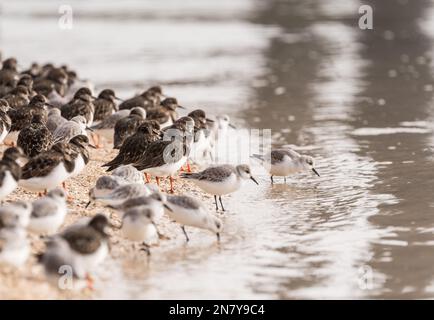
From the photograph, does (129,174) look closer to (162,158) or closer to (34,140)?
(162,158)

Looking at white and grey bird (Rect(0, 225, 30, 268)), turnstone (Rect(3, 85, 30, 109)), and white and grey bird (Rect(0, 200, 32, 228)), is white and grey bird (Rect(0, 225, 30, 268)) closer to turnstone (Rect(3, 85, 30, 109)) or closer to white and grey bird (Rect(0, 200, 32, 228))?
white and grey bird (Rect(0, 200, 32, 228))

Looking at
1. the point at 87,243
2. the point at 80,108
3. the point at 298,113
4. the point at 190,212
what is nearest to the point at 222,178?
the point at 190,212

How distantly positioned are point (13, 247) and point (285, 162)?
6606 mm

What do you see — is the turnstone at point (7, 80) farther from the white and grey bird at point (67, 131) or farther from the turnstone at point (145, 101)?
the white and grey bird at point (67, 131)

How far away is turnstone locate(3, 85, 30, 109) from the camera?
1842cm

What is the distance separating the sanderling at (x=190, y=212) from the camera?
1205cm

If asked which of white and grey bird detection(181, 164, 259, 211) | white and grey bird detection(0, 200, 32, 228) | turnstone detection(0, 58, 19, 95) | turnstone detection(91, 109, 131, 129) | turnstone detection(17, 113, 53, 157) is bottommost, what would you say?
white and grey bird detection(0, 200, 32, 228)

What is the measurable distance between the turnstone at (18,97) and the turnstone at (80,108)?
0.81 metres

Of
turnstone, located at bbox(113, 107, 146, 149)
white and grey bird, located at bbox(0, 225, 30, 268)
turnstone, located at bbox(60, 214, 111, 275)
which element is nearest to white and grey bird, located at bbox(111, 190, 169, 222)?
turnstone, located at bbox(60, 214, 111, 275)

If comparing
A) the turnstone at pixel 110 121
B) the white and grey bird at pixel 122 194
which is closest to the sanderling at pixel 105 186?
the white and grey bird at pixel 122 194

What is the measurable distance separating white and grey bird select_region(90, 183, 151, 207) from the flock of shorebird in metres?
0.01

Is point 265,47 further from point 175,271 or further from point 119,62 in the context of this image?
point 175,271

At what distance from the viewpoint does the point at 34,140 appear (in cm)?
1470

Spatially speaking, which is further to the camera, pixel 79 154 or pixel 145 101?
pixel 145 101
